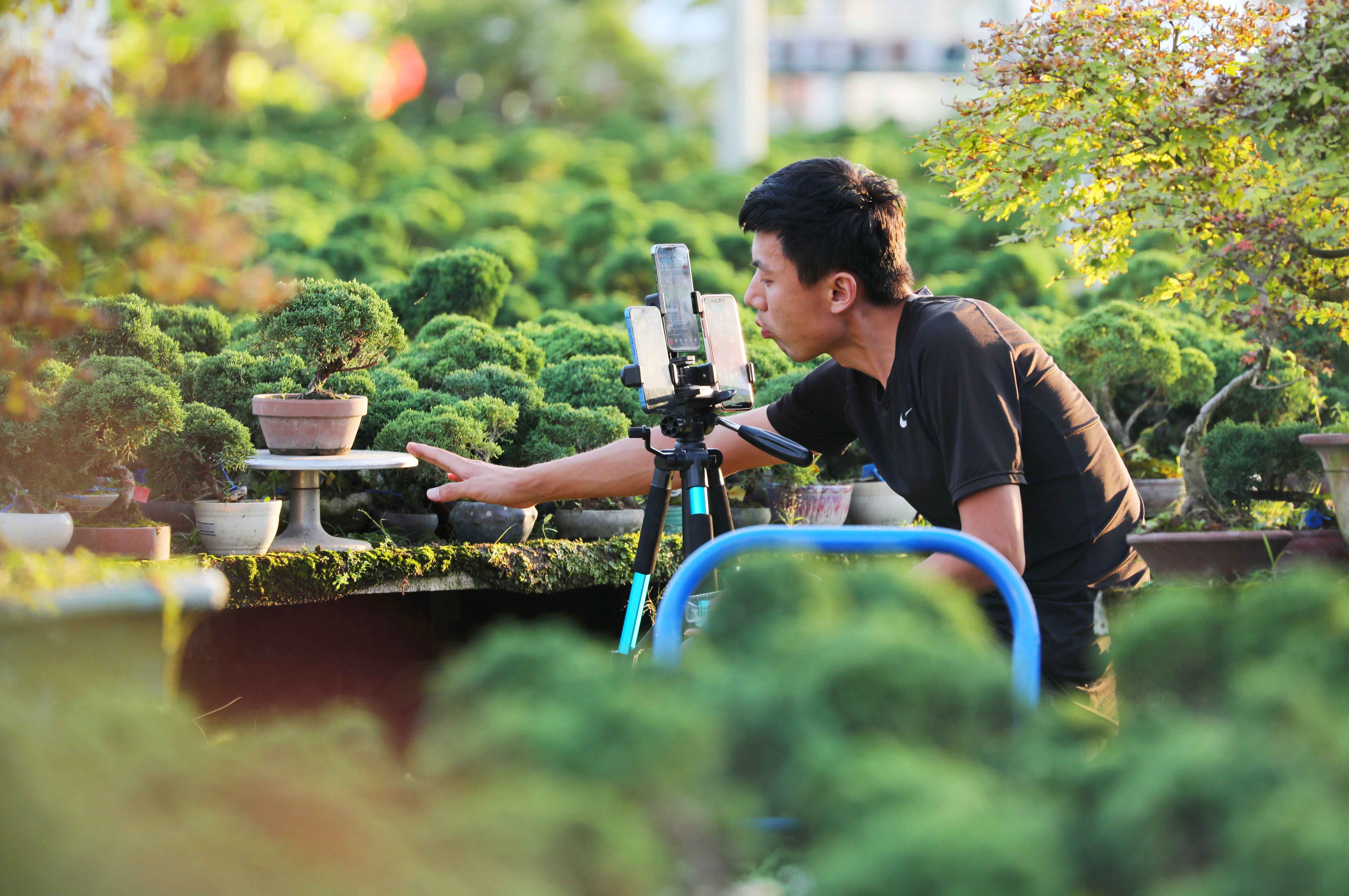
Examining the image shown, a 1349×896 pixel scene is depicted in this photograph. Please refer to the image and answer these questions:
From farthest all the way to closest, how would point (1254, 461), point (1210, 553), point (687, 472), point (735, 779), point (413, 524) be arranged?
point (1254, 461) < point (413, 524) < point (1210, 553) < point (687, 472) < point (735, 779)

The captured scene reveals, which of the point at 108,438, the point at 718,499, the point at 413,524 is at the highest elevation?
the point at 108,438

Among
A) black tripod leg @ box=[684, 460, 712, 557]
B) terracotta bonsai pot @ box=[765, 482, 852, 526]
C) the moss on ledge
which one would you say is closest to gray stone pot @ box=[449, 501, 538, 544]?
the moss on ledge

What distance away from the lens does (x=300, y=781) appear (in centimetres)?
54

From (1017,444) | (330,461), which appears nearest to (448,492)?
(330,461)

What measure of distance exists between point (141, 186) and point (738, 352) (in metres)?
1.57

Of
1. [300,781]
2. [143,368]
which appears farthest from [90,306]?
[300,781]

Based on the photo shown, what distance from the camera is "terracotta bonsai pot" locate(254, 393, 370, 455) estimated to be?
2.78 meters

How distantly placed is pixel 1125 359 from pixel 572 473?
8.05 feet

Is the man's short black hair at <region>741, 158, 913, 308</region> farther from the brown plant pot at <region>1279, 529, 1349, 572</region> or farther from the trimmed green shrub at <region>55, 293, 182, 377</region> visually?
the trimmed green shrub at <region>55, 293, 182, 377</region>

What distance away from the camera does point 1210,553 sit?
2.41 m

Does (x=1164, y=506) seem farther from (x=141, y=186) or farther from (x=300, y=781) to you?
(x=300, y=781)

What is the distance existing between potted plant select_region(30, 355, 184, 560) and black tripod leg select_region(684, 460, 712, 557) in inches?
44.4

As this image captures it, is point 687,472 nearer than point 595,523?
Yes

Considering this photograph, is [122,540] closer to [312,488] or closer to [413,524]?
[312,488]
